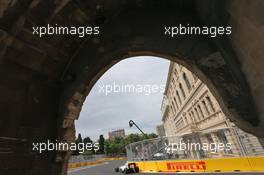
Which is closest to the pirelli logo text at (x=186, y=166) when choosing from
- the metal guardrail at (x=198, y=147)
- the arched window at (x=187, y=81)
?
the metal guardrail at (x=198, y=147)

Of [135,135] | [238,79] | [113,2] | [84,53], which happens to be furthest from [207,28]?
[135,135]

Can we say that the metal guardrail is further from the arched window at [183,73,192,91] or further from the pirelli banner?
the arched window at [183,73,192,91]

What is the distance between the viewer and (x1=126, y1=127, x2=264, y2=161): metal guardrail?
10742mm

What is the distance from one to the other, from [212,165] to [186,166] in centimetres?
183

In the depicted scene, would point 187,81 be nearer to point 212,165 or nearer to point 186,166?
point 186,166

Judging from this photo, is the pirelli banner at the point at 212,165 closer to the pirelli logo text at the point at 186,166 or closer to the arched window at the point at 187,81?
the pirelli logo text at the point at 186,166

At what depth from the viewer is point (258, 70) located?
7.90 feet

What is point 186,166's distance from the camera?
1280cm

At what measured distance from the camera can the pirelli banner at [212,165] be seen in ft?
32.8

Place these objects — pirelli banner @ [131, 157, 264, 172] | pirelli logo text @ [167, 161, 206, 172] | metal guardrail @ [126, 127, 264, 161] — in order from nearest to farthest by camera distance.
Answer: pirelli banner @ [131, 157, 264, 172]
metal guardrail @ [126, 127, 264, 161]
pirelli logo text @ [167, 161, 206, 172]

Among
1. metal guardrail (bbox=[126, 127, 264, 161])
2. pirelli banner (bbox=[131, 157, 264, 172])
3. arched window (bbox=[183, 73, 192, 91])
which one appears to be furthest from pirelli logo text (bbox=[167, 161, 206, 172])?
arched window (bbox=[183, 73, 192, 91])

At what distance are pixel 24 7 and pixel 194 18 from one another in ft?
8.71

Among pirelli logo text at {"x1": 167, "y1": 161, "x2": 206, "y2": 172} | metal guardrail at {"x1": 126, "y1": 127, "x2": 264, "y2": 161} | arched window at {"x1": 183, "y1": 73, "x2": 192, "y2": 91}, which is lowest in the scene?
pirelli logo text at {"x1": 167, "y1": 161, "x2": 206, "y2": 172}

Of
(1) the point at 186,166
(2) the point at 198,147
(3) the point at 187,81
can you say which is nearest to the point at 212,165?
(2) the point at 198,147
